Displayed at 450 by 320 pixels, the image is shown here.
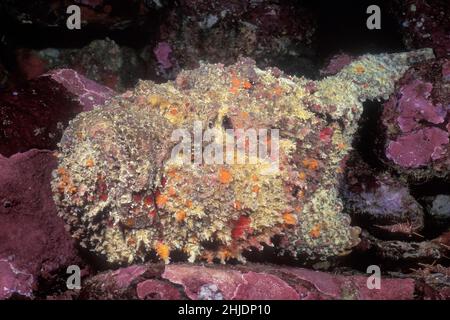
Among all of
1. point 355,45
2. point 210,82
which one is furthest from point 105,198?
point 355,45

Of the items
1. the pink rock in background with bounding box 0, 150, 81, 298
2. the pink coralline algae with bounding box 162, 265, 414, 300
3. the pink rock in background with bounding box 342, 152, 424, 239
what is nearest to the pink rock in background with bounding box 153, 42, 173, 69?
the pink rock in background with bounding box 0, 150, 81, 298

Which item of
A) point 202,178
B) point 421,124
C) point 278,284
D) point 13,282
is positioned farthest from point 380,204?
point 13,282

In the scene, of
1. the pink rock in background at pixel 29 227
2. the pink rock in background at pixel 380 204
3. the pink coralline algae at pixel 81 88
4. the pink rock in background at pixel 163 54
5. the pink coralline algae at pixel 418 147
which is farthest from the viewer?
the pink rock in background at pixel 163 54

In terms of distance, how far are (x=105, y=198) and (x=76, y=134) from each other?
620mm

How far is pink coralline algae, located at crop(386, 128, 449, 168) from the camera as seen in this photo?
144 inches

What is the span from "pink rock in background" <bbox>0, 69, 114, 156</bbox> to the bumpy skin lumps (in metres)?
0.39

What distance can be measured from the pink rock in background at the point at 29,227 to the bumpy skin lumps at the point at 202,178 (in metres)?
0.21

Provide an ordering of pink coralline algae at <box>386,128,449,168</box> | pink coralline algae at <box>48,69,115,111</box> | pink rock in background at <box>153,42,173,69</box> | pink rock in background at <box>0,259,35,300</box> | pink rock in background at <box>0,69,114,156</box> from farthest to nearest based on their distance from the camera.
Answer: pink rock in background at <box>153,42,173,69</box>, pink coralline algae at <box>48,69,115,111</box>, pink coralline algae at <box>386,128,449,168</box>, pink rock in background at <box>0,69,114,156</box>, pink rock in background at <box>0,259,35,300</box>

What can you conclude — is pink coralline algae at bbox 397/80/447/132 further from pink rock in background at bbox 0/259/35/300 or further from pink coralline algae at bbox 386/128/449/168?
pink rock in background at bbox 0/259/35/300

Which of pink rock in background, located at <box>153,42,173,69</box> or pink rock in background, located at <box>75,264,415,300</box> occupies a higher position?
pink rock in background, located at <box>153,42,173,69</box>

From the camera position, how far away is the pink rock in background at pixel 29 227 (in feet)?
10.3

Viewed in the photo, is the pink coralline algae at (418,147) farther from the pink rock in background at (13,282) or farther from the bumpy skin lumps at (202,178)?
the pink rock in background at (13,282)

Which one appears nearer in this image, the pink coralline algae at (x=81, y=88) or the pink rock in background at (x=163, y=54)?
the pink coralline algae at (x=81, y=88)

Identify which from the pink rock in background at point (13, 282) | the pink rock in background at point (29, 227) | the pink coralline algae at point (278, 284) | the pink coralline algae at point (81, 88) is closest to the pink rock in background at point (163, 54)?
the pink coralline algae at point (81, 88)
